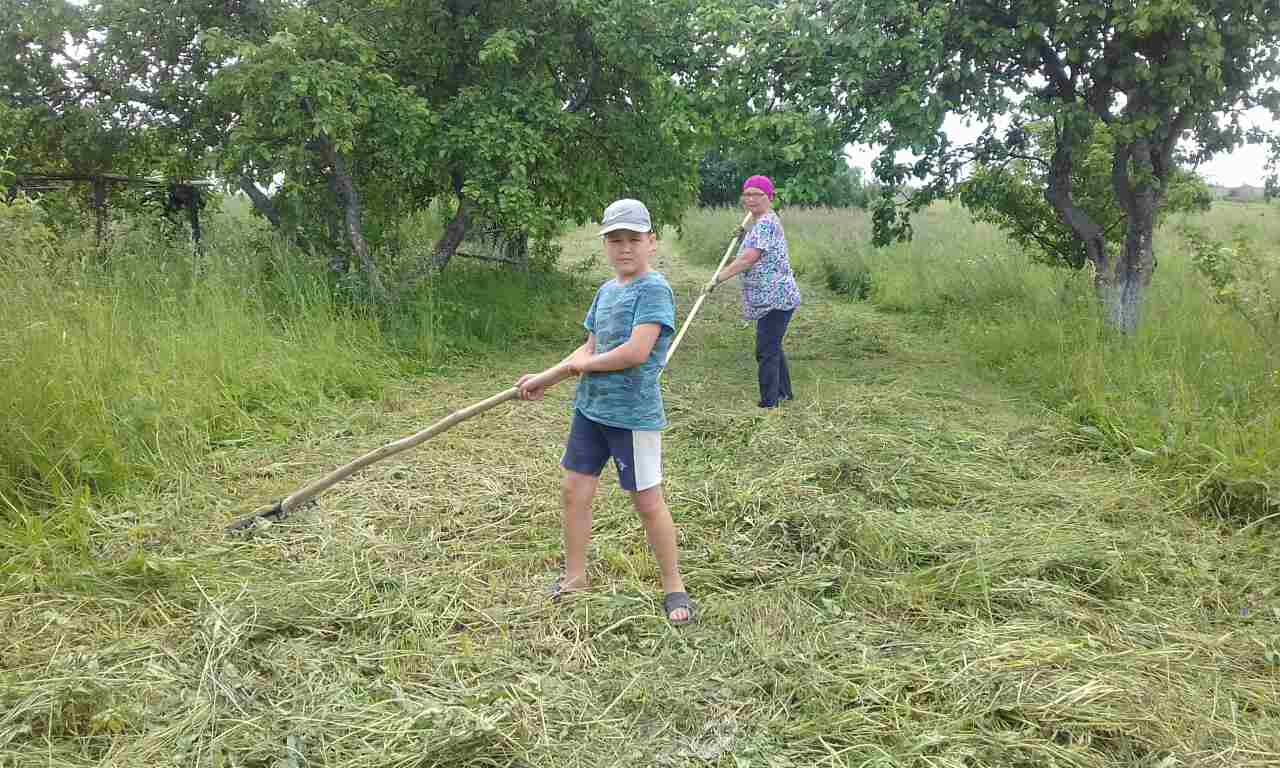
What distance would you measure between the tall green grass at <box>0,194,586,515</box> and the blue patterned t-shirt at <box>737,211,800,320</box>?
8.91 feet

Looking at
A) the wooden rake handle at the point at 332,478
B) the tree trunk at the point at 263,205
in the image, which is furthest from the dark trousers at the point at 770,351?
the tree trunk at the point at 263,205

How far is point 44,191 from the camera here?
8.04 m

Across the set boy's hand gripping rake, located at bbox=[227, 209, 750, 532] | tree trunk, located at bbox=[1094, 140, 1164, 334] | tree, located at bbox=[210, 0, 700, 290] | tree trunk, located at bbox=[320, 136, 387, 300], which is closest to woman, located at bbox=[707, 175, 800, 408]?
tree, located at bbox=[210, 0, 700, 290]

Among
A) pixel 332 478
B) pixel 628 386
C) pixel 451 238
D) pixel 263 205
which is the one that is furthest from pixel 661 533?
pixel 263 205

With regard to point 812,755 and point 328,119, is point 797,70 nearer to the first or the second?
point 328,119

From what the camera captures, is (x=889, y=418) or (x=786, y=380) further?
(x=786, y=380)

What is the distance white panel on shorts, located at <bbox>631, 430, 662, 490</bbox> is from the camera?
117 inches

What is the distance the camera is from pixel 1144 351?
5746mm

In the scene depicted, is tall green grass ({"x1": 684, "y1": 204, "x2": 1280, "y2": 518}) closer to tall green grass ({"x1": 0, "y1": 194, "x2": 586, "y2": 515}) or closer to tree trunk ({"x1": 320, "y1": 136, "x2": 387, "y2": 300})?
tall green grass ({"x1": 0, "y1": 194, "x2": 586, "y2": 515})

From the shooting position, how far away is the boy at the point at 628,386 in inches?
114

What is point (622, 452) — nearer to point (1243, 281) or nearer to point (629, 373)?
point (629, 373)

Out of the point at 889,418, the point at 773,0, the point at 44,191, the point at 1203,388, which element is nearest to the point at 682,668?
the point at 889,418

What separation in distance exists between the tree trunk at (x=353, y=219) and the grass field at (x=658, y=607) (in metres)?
2.02

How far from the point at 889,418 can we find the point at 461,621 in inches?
129
